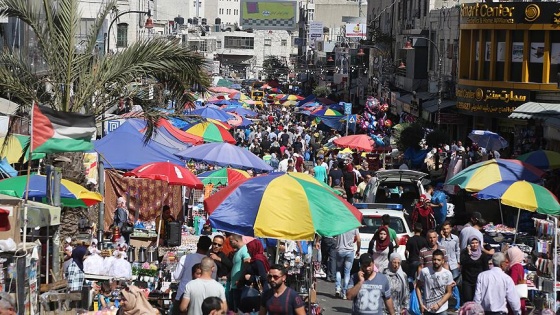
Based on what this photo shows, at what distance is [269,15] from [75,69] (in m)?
157

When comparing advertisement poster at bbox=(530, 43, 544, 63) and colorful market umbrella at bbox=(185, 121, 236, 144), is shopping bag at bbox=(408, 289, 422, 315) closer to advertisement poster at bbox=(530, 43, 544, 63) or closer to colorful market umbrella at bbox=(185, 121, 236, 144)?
colorful market umbrella at bbox=(185, 121, 236, 144)

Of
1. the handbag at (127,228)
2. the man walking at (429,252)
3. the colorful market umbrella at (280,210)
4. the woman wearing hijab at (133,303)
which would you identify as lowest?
the handbag at (127,228)

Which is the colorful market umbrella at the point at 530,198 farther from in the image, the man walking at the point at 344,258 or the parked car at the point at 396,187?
the parked car at the point at 396,187

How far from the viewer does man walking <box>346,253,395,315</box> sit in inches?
475

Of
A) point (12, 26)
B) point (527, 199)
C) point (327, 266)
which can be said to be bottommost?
point (327, 266)

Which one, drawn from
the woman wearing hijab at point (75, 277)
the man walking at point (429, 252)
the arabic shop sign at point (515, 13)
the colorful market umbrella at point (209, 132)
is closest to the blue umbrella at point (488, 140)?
the colorful market umbrella at point (209, 132)

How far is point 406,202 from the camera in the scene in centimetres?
2412

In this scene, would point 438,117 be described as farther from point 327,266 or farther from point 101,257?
point 101,257

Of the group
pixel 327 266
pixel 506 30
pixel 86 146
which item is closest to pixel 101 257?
pixel 86 146

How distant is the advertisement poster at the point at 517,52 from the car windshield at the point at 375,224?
20.3 metres

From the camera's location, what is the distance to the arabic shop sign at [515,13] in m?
36.6

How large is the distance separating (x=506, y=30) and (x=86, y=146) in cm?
2615

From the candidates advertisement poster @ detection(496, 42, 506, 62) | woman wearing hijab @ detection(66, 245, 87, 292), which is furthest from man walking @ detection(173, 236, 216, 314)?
advertisement poster @ detection(496, 42, 506, 62)

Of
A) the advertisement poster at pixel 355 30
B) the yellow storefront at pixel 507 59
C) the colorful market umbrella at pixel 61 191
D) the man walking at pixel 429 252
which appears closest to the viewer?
the man walking at pixel 429 252
